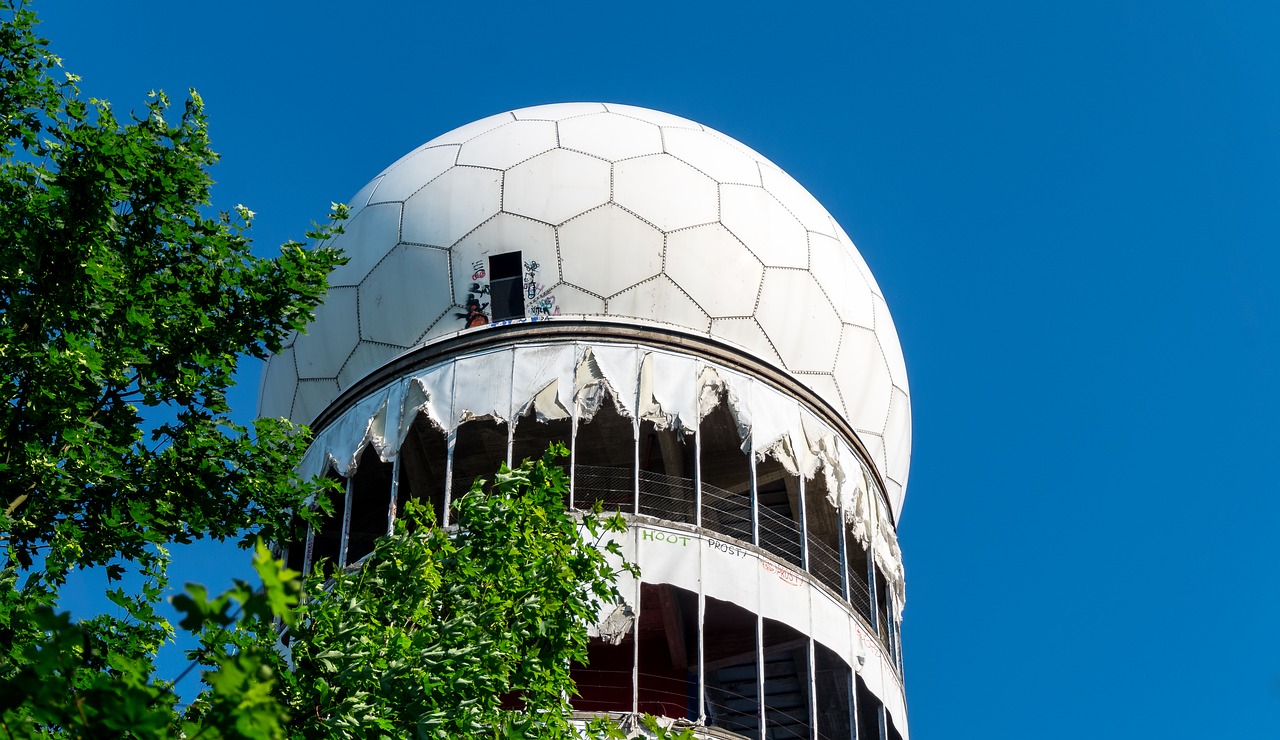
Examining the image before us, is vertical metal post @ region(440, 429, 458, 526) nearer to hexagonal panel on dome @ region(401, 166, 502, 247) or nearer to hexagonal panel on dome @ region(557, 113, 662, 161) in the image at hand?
hexagonal panel on dome @ region(401, 166, 502, 247)

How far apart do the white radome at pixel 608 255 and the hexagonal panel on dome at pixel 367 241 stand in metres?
0.02

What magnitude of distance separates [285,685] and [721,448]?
34.2ft

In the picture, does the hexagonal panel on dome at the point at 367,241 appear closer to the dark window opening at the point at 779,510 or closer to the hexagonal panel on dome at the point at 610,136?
the hexagonal panel on dome at the point at 610,136

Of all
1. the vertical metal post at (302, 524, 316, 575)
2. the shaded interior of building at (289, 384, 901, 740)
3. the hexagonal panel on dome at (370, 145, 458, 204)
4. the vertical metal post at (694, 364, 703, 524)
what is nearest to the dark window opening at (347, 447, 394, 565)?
the shaded interior of building at (289, 384, 901, 740)

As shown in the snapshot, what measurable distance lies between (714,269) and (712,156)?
6.70 ft

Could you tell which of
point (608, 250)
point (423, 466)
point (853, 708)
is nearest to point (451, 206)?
point (608, 250)

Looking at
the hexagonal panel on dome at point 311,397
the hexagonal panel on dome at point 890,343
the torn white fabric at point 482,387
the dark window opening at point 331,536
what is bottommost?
the dark window opening at point 331,536

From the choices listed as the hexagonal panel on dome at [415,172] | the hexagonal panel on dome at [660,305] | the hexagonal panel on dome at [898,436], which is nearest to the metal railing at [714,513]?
the hexagonal panel on dome at [660,305]

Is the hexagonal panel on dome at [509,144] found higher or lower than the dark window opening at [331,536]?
higher

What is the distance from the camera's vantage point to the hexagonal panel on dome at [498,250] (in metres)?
18.7

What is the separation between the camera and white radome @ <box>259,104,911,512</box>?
18797 mm

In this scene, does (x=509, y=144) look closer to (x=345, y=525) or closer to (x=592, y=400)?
(x=592, y=400)

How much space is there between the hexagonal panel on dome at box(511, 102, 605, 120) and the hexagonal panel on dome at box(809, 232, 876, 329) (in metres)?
3.21

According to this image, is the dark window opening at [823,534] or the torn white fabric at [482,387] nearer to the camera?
the torn white fabric at [482,387]
